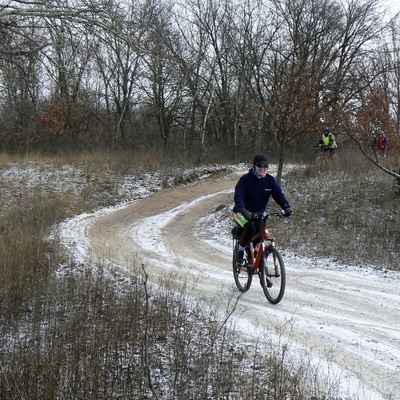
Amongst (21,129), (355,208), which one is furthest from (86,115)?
(355,208)

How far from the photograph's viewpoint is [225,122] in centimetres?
3162

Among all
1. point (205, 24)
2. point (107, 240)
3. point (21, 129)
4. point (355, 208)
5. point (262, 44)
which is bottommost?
point (107, 240)

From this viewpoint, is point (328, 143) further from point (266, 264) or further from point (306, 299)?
point (266, 264)

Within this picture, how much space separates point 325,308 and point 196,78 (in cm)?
2449

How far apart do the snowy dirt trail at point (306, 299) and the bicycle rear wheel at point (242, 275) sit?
4.9 inches

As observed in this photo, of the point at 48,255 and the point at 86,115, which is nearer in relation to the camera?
the point at 48,255

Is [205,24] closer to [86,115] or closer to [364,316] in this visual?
[86,115]

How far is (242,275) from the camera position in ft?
25.5

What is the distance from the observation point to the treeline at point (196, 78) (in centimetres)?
652

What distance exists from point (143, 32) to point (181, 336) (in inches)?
166

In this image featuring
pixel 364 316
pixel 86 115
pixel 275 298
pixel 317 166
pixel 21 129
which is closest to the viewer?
pixel 364 316

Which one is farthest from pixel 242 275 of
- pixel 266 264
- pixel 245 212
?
pixel 245 212

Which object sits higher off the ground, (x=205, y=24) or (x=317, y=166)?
(x=205, y=24)

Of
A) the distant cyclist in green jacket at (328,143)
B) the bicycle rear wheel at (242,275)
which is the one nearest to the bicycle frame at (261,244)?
the bicycle rear wheel at (242,275)
